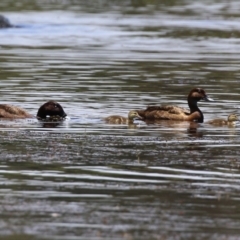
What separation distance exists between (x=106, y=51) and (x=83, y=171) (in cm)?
1992

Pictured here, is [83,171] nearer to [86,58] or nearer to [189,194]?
[189,194]

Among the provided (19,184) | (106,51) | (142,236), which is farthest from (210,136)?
(106,51)

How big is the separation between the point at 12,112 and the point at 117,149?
3.84 meters

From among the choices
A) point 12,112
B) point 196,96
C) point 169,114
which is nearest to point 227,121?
point 169,114

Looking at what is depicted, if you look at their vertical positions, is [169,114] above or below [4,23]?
below

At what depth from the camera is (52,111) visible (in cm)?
1703

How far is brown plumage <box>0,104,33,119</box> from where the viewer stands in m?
17.1

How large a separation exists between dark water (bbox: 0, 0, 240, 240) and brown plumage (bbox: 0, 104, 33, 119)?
9.3 inches

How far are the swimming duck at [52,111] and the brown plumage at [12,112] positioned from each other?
0.90 ft


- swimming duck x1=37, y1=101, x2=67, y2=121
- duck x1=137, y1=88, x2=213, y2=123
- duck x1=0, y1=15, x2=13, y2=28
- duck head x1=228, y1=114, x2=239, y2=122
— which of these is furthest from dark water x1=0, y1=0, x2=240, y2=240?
duck x1=0, y1=15, x2=13, y2=28

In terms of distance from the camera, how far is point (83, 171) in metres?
12.0

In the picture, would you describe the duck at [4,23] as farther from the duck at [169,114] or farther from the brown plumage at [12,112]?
the duck at [169,114]

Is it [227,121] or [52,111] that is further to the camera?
[52,111]

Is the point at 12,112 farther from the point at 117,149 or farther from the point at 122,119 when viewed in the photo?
the point at 117,149
